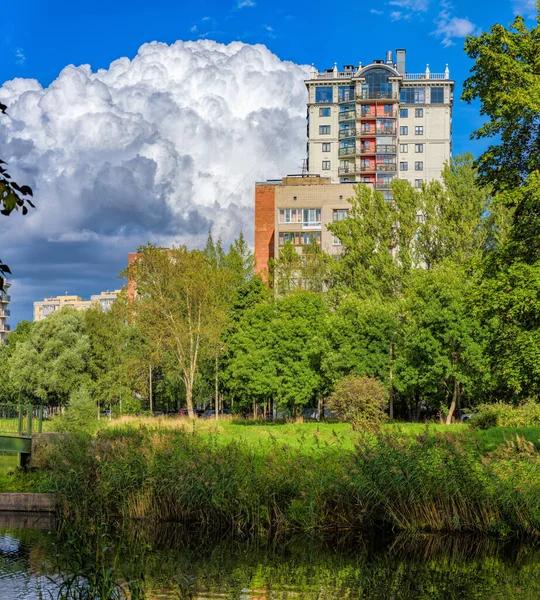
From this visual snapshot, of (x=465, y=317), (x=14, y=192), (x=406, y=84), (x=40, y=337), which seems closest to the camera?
(x=14, y=192)

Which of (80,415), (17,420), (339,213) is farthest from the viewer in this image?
(339,213)

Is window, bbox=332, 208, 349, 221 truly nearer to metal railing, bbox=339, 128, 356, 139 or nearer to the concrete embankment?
metal railing, bbox=339, 128, 356, 139

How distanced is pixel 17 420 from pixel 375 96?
82258mm

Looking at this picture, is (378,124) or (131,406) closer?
(131,406)

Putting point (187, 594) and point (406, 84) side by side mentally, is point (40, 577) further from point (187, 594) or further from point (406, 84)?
point (406, 84)

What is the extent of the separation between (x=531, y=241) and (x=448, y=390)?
73.1ft

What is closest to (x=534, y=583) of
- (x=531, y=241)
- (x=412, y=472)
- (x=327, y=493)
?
(x=412, y=472)

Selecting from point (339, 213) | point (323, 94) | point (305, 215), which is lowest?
point (305, 215)

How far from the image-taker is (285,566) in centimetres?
1538

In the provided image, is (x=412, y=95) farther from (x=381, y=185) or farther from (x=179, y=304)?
(x=179, y=304)

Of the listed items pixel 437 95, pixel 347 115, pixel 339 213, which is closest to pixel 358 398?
pixel 339 213

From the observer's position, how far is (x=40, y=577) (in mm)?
→ 14578

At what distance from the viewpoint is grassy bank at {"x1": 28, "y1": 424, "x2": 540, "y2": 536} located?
17.2 metres

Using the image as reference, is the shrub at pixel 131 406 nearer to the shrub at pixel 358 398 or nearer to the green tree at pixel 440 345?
the green tree at pixel 440 345
